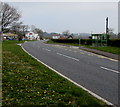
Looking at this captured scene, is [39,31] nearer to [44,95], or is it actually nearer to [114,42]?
[114,42]

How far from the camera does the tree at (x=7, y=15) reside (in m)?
62.4

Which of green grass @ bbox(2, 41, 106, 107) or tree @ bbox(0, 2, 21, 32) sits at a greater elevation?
tree @ bbox(0, 2, 21, 32)

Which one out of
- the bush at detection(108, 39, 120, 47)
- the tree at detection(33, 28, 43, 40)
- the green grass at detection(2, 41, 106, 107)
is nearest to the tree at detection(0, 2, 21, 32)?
the bush at detection(108, 39, 120, 47)

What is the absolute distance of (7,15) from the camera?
2488 inches

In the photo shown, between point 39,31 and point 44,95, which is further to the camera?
point 39,31

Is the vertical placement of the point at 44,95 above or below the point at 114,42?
below

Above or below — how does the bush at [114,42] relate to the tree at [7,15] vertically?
below

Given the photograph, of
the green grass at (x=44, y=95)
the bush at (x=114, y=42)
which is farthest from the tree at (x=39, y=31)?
the green grass at (x=44, y=95)

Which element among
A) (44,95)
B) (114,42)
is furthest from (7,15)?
(44,95)

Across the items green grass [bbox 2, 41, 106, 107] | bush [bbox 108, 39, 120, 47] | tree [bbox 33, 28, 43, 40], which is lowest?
green grass [bbox 2, 41, 106, 107]

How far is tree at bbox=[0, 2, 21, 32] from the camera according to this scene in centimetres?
6238

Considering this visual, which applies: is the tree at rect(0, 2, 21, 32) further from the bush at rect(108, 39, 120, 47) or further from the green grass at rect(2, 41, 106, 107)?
the green grass at rect(2, 41, 106, 107)

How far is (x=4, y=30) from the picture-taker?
62562 millimetres

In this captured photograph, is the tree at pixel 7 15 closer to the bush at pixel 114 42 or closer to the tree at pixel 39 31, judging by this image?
the bush at pixel 114 42
